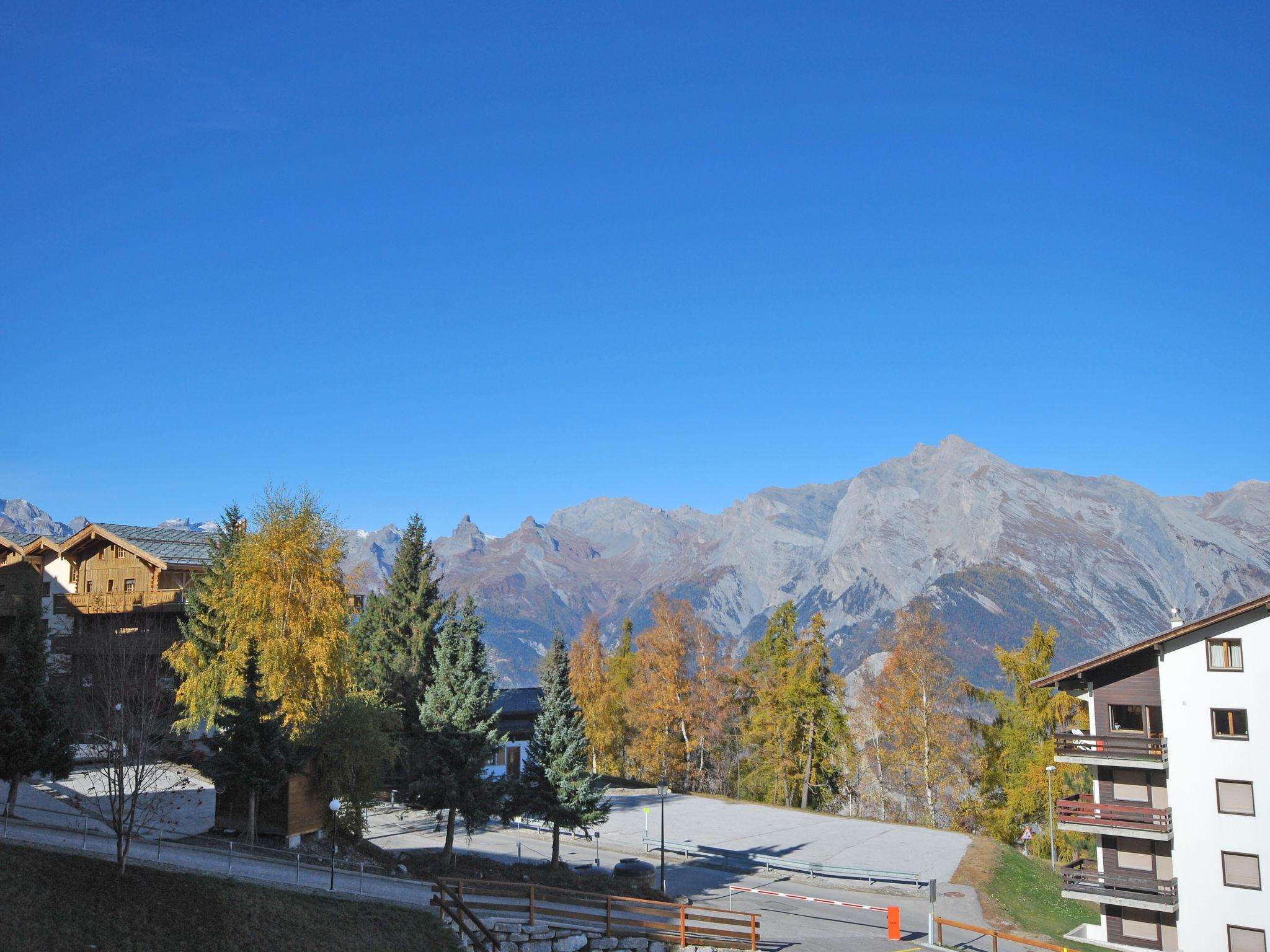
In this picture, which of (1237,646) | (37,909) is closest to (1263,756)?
(1237,646)

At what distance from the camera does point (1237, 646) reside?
29984mm

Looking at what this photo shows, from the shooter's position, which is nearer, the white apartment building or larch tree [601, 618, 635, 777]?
the white apartment building

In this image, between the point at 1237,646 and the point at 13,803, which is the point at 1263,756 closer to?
the point at 1237,646

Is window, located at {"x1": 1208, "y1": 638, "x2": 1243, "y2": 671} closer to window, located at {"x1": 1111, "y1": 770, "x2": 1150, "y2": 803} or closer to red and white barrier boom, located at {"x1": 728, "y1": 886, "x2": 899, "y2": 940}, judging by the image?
window, located at {"x1": 1111, "y1": 770, "x2": 1150, "y2": 803}

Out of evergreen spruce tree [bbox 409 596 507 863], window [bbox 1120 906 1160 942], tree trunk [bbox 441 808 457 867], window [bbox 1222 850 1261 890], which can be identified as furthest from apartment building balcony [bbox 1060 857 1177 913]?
tree trunk [bbox 441 808 457 867]

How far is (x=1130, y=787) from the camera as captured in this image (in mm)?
31641

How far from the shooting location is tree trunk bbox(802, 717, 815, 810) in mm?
57938

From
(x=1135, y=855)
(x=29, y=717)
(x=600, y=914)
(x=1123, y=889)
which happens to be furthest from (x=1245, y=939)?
(x=29, y=717)

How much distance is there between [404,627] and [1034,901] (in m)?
33.8

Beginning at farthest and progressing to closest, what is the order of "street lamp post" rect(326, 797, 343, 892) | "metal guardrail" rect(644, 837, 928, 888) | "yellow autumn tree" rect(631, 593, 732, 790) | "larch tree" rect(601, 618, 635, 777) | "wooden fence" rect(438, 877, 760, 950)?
"larch tree" rect(601, 618, 635, 777)
"yellow autumn tree" rect(631, 593, 732, 790)
"metal guardrail" rect(644, 837, 928, 888)
"street lamp post" rect(326, 797, 343, 892)
"wooden fence" rect(438, 877, 760, 950)

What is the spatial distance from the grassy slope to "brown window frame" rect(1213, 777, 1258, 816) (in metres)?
6.21

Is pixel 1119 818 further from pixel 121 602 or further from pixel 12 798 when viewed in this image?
pixel 121 602

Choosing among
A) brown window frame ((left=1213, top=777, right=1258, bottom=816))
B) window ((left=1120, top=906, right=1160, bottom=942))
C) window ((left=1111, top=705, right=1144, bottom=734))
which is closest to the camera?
brown window frame ((left=1213, top=777, right=1258, bottom=816))

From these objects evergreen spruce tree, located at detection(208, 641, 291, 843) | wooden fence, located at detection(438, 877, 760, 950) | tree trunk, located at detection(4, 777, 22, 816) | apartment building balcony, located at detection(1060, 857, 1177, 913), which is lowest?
apartment building balcony, located at detection(1060, 857, 1177, 913)
